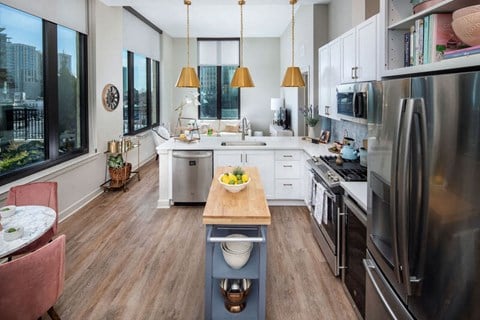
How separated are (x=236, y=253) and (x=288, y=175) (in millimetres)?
3088

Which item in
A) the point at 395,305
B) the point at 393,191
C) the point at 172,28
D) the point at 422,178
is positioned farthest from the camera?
the point at 172,28

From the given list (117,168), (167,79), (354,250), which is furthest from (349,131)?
(167,79)

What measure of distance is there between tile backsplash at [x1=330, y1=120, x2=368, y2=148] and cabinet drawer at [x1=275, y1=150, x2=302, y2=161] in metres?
0.64

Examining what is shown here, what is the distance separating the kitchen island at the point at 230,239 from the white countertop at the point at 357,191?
632mm

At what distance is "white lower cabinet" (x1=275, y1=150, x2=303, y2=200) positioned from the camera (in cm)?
543

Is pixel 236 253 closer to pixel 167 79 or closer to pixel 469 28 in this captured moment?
pixel 469 28

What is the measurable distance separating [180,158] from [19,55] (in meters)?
2.31

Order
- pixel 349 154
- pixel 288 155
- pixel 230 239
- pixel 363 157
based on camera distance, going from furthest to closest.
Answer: pixel 288 155, pixel 349 154, pixel 363 157, pixel 230 239

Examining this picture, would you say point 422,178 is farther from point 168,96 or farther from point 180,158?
point 168,96

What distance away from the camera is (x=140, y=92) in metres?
9.06

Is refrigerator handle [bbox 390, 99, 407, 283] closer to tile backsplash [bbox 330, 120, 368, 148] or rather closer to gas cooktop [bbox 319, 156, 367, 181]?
gas cooktop [bbox 319, 156, 367, 181]

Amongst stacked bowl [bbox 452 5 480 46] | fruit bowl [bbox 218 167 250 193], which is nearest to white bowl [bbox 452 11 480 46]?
stacked bowl [bbox 452 5 480 46]

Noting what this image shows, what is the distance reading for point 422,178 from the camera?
145 centimetres

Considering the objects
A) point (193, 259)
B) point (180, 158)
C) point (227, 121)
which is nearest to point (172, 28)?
point (227, 121)
